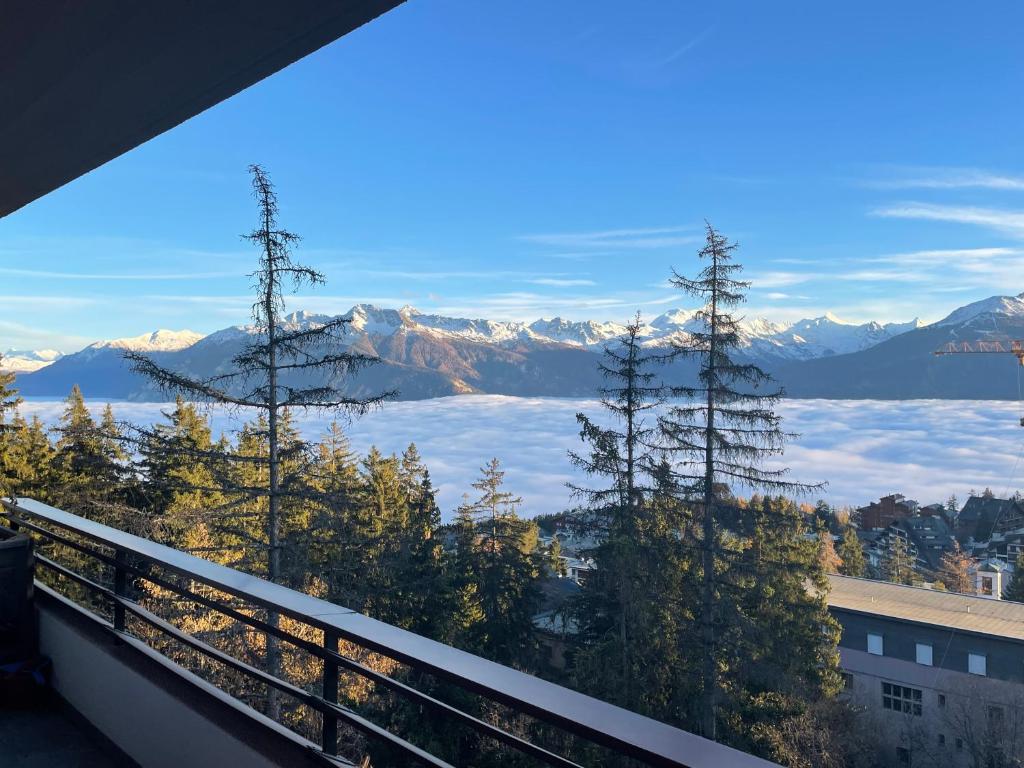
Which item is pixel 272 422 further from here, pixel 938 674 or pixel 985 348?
pixel 985 348

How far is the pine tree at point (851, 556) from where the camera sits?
3634 cm

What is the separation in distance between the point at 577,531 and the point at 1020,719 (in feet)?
43.0

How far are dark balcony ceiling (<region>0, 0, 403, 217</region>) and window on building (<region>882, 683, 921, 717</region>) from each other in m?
25.8

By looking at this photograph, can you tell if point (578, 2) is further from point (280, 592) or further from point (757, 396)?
point (757, 396)

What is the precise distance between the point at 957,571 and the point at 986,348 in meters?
18.8

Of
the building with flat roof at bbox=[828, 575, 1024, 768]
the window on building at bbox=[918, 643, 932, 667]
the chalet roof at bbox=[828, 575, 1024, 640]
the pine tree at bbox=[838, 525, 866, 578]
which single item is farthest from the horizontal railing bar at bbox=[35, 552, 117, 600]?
the pine tree at bbox=[838, 525, 866, 578]

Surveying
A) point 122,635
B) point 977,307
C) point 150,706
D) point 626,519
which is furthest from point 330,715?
point 977,307

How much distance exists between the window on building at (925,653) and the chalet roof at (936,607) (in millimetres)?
781

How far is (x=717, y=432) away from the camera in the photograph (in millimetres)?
14438

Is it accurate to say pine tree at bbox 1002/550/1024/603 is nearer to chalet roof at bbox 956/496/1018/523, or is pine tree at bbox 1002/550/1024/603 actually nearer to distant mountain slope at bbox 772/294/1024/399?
chalet roof at bbox 956/496/1018/523

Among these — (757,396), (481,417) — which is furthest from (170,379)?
(481,417)

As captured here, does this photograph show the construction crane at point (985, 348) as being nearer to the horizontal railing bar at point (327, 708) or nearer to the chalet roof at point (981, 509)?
the chalet roof at point (981, 509)

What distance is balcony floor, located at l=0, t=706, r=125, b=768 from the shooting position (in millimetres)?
2402

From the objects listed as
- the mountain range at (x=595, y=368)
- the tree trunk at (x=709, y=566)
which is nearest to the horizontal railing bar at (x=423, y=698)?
the mountain range at (x=595, y=368)
